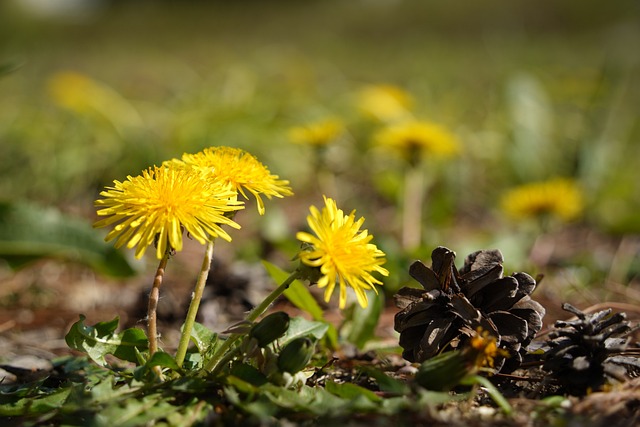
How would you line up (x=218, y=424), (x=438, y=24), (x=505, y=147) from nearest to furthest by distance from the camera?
1. (x=218, y=424)
2. (x=505, y=147)
3. (x=438, y=24)

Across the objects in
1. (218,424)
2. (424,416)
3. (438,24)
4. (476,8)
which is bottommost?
(218,424)

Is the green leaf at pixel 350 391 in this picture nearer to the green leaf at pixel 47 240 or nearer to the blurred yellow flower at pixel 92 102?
the green leaf at pixel 47 240

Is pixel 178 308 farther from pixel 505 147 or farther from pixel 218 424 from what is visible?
pixel 505 147

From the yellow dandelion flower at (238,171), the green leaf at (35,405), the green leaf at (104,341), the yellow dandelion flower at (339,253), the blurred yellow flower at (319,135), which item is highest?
the blurred yellow flower at (319,135)

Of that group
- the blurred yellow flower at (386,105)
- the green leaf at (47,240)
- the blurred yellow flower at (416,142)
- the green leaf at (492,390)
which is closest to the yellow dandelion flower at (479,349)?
the green leaf at (492,390)

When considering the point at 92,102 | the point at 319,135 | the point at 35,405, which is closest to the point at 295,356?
the point at 35,405

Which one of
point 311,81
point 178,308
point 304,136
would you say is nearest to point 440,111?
point 311,81

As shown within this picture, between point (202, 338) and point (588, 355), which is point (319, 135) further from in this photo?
point (588, 355)
